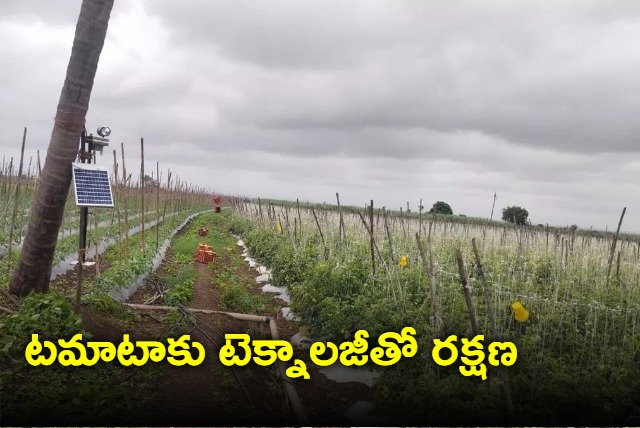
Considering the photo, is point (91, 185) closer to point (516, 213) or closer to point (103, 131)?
point (103, 131)

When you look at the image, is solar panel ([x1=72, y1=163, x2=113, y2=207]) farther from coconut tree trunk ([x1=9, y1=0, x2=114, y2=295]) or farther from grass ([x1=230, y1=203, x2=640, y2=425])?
grass ([x1=230, y1=203, x2=640, y2=425])

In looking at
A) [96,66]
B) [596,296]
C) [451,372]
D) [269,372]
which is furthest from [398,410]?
[96,66]

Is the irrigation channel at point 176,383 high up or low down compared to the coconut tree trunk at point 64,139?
down

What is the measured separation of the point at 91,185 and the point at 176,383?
2.08 meters

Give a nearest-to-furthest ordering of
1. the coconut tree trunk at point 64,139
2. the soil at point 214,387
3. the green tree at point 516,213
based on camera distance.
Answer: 1. the soil at point 214,387
2. the coconut tree trunk at point 64,139
3. the green tree at point 516,213

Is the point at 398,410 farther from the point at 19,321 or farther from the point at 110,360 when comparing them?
the point at 19,321

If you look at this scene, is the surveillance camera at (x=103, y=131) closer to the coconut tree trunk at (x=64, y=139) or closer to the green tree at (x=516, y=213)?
the coconut tree trunk at (x=64, y=139)

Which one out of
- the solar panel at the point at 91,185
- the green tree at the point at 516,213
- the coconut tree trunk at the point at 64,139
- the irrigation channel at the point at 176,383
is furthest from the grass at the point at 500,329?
the green tree at the point at 516,213

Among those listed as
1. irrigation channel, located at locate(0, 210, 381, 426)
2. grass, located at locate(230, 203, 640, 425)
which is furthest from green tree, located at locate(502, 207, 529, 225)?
irrigation channel, located at locate(0, 210, 381, 426)

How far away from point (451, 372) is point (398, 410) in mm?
661

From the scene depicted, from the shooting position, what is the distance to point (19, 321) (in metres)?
4.10

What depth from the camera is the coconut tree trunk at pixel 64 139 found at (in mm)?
4617

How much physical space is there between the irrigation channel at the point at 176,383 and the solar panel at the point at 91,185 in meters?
1.01

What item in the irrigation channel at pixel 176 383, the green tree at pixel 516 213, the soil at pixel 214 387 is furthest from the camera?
the green tree at pixel 516 213
